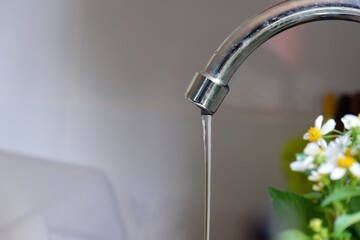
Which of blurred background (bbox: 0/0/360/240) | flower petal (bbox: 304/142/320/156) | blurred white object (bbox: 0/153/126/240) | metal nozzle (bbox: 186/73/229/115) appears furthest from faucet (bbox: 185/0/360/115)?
blurred white object (bbox: 0/153/126/240)

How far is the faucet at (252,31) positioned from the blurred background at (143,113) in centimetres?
37

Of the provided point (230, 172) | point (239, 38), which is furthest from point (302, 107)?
point (239, 38)

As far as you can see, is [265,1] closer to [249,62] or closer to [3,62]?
[249,62]

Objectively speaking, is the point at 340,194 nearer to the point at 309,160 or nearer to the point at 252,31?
the point at 309,160

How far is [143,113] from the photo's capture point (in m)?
0.83

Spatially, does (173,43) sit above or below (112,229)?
above

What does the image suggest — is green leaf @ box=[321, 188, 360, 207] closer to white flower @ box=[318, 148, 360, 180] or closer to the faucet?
white flower @ box=[318, 148, 360, 180]

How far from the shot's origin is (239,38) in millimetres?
421

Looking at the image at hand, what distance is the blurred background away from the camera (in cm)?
80

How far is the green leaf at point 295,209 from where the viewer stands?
35 cm

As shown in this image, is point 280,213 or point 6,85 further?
point 6,85

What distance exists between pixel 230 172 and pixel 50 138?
35 centimetres

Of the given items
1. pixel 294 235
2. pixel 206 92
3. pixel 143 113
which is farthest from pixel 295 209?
pixel 143 113

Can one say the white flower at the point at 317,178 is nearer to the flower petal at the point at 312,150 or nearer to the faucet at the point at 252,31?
the flower petal at the point at 312,150
